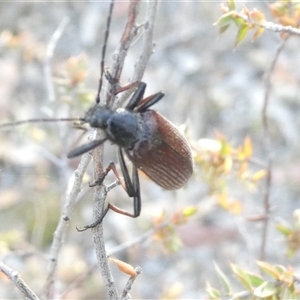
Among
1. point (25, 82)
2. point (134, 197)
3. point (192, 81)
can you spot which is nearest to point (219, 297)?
point (134, 197)

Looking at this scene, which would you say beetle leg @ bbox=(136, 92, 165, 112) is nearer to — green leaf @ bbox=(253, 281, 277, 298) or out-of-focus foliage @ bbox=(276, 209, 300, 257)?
out-of-focus foliage @ bbox=(276, 209, 300, 257)

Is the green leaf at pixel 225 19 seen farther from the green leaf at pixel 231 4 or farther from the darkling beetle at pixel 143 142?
the darkling beetle at pixel 143 142

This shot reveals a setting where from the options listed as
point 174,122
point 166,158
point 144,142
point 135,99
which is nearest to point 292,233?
point 166,158

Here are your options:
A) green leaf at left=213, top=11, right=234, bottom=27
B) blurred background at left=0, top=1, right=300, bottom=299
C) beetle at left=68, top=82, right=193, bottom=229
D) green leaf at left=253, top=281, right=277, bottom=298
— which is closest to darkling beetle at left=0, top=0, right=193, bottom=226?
beetle at left=68, top=82, right=193, bottom=229

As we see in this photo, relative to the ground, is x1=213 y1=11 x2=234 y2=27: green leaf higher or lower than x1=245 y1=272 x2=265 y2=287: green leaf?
higher

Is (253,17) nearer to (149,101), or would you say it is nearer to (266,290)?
(149,101)

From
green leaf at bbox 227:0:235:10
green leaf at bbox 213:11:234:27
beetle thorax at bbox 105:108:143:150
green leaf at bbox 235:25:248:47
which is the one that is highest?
green leaf at bbox 227:0:235:10

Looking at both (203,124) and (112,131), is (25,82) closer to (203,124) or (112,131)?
(203,124)
